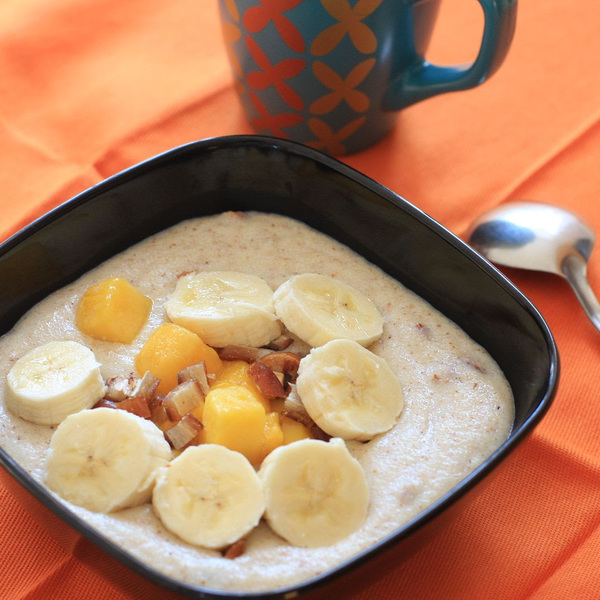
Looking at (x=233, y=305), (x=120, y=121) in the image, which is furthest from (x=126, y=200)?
(x=120, y=121)

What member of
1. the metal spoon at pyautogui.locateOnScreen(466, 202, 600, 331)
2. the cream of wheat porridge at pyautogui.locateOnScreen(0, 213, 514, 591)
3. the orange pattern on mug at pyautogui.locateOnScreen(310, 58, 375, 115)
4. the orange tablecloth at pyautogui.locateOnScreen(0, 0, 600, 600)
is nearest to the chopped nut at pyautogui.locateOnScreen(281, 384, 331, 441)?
the cream of wheat porridge at pyautogui.locateOnScreen(0, 213, 514, 591)

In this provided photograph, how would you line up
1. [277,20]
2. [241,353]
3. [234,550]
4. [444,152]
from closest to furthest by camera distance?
1. [234,550]
2. [241,353]
3. [277,20]
4. [444,152]

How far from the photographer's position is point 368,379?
1.77 meters

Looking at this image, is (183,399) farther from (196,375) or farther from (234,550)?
(234,550)

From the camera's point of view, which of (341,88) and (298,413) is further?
(341,88)

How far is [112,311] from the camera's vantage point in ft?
6.26

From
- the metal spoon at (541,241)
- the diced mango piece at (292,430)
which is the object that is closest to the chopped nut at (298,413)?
the diced mango piece at (292,430)

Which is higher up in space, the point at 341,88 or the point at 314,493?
the point at 341,88

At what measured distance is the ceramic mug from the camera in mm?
2162

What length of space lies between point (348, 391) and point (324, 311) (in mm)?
247

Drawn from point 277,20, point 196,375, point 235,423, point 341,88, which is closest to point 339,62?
point 341,88

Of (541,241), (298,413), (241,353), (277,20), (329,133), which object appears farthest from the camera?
(329,133)

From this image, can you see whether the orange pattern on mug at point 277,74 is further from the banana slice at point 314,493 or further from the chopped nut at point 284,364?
the banana slice at point 314,493

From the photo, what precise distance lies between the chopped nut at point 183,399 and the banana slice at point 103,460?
0.43 feet
